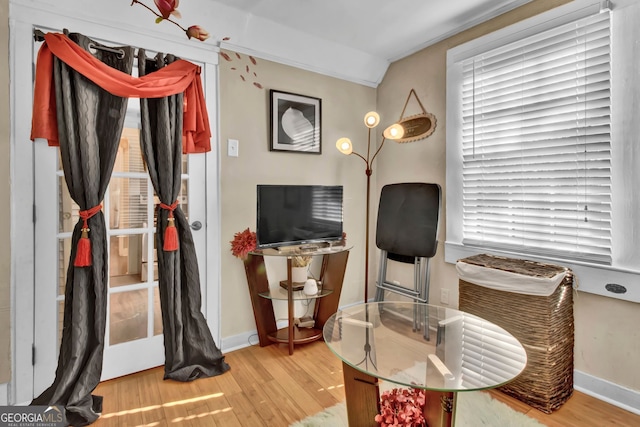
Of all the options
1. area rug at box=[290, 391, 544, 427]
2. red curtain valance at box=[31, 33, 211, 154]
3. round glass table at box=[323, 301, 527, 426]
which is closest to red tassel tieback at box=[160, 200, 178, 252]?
red curtain valance at box=[31, 33, 211, 154]

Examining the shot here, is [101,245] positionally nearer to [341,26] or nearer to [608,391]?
[341,26]

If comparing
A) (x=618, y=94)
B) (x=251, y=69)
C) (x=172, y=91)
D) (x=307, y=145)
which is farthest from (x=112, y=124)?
(x=618, y=94)

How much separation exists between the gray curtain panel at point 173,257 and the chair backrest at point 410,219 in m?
1.49

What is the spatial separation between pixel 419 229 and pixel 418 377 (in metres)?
1.42

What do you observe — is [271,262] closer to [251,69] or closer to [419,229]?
[419,229]

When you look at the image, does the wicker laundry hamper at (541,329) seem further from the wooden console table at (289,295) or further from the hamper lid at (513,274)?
the wooden console table at (289,295)

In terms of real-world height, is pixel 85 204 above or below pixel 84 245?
above

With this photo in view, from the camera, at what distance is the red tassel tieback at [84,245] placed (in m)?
1.80

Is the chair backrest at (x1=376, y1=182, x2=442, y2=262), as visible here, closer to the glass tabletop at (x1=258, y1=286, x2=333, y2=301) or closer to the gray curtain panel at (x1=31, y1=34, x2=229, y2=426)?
the glass tabletop at (x1=258, y1=286, x2=333, y2=301)

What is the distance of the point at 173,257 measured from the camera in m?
2.12

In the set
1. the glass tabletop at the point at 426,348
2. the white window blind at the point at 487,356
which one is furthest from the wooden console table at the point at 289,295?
Result: the white window blind at the point at 487,356

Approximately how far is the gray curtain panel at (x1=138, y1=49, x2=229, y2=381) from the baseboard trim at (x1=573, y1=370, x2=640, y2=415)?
2257 mm
